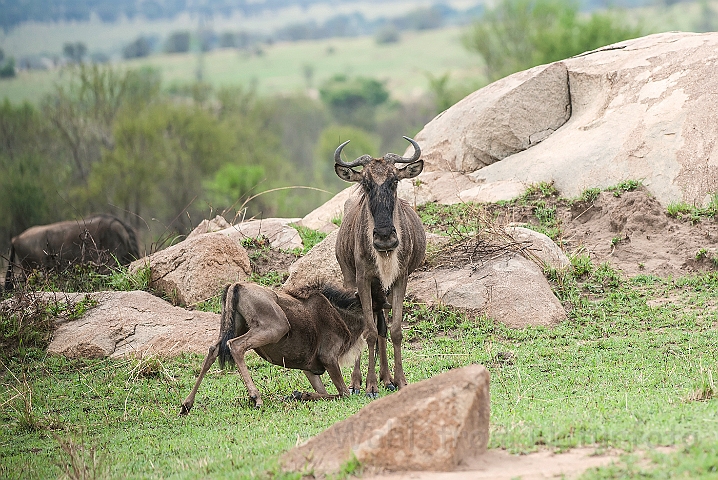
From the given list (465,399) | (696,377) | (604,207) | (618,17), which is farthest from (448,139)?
(618,17)

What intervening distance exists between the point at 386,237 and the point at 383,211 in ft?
0.90

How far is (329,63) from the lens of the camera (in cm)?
14100

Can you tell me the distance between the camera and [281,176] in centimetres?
5788

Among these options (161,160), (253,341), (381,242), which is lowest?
(161,160)

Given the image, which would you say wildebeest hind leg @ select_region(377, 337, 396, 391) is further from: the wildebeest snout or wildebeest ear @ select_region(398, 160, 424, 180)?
wildebeest ear @ select_region(398, 160, 424, 180)

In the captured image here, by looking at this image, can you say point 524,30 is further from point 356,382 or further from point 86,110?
point 356,382

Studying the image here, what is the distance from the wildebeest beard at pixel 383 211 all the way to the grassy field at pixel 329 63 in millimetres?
91739

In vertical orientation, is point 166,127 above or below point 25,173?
above

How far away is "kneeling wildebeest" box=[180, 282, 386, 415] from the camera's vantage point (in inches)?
345

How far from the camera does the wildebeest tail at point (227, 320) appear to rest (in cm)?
876

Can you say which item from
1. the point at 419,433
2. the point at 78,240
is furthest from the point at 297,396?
the point at 78,240

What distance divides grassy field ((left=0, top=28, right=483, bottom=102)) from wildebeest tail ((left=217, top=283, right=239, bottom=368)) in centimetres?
9199

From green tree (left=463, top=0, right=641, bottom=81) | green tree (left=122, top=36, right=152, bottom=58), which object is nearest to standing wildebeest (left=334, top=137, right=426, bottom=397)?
green tree (left=463, top=0, right=641, bottom=81)

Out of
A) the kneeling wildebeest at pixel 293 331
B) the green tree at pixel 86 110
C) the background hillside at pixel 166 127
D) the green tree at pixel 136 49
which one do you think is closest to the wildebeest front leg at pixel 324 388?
the kneeling wildebeest at pixel 293 331
